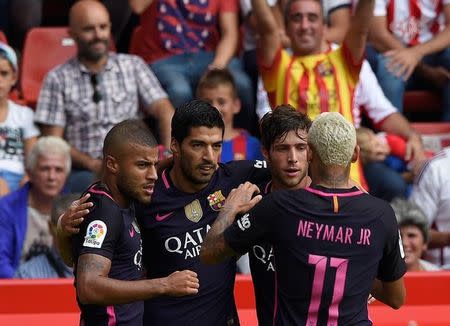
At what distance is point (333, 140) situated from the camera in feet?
15.8

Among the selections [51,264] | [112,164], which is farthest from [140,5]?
[112,164]

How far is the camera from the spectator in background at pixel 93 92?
8.30 metres

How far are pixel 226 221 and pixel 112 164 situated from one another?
56 centimetres

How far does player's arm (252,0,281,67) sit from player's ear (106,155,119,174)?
263 cm

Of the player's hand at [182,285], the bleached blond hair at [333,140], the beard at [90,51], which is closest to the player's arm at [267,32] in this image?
the beard at [90,51]

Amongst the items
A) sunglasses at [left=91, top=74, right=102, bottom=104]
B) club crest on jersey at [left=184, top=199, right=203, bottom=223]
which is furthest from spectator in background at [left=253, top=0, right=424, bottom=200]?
club crest on jersey at [left=184, top=199, right=203, bottom=223]

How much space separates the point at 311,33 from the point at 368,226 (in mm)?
3068

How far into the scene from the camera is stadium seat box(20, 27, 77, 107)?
9.11 meters

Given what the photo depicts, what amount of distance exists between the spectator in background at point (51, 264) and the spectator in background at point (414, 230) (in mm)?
1960

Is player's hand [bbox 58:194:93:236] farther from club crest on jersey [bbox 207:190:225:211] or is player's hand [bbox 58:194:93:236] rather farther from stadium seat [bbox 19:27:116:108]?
stadium seat [bbox 19:27:116:108]

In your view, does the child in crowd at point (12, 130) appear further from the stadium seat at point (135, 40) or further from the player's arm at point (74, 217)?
the player's arm at point (74, 217)

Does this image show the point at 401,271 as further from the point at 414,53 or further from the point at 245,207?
the point at 414,53

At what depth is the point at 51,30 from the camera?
30.1 ft

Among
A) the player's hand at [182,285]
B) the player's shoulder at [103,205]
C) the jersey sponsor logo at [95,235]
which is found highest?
the player's shoulder at [103,205]
